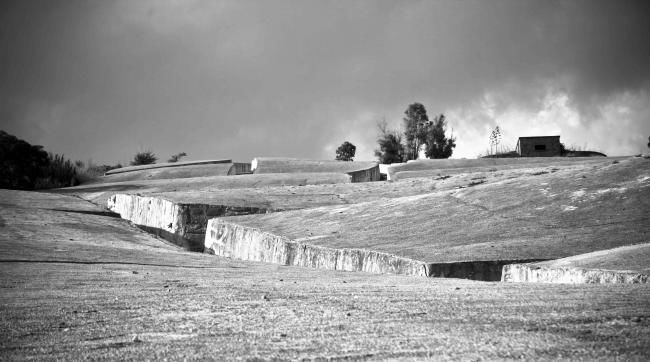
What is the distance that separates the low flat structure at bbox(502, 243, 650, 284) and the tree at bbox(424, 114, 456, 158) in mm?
71125

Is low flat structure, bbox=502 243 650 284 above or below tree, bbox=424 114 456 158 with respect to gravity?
below

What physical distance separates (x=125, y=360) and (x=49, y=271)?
16.9ft

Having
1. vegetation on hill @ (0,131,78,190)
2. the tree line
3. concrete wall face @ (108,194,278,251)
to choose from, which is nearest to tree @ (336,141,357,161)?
the tree line

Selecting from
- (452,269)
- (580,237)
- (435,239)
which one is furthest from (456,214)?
(452,269)

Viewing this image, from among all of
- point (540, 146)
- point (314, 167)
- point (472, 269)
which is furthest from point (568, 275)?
point (540, 146)

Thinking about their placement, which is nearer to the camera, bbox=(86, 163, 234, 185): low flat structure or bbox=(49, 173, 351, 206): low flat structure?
bbox=(49, 173, 351, 206): low flat structure

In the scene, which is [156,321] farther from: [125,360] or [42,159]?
[42,159]

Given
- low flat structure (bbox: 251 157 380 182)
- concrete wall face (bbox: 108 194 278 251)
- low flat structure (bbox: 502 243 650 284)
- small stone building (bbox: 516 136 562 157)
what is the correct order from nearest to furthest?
low flat structure (bbox: 502 243 650 284) → concrete wall face (bbox: 108 194 278 251) → low flat structure (bbox: 251 157 380 182) → small stone building (bbox: 516 136 562 157)

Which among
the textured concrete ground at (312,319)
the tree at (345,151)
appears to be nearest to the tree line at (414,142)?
the tree at (345,151)

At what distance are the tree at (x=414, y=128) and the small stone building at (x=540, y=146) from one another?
18800mm

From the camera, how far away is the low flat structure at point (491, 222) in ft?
33.3

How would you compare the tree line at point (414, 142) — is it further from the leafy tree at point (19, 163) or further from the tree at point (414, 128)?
the leafy tree at point (19, 163)

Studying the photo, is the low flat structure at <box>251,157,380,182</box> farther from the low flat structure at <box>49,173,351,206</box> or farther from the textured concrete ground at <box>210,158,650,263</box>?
the textured concrete ground at <box>210,158,650,263</box>

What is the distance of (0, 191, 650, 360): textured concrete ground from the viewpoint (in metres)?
3.62
